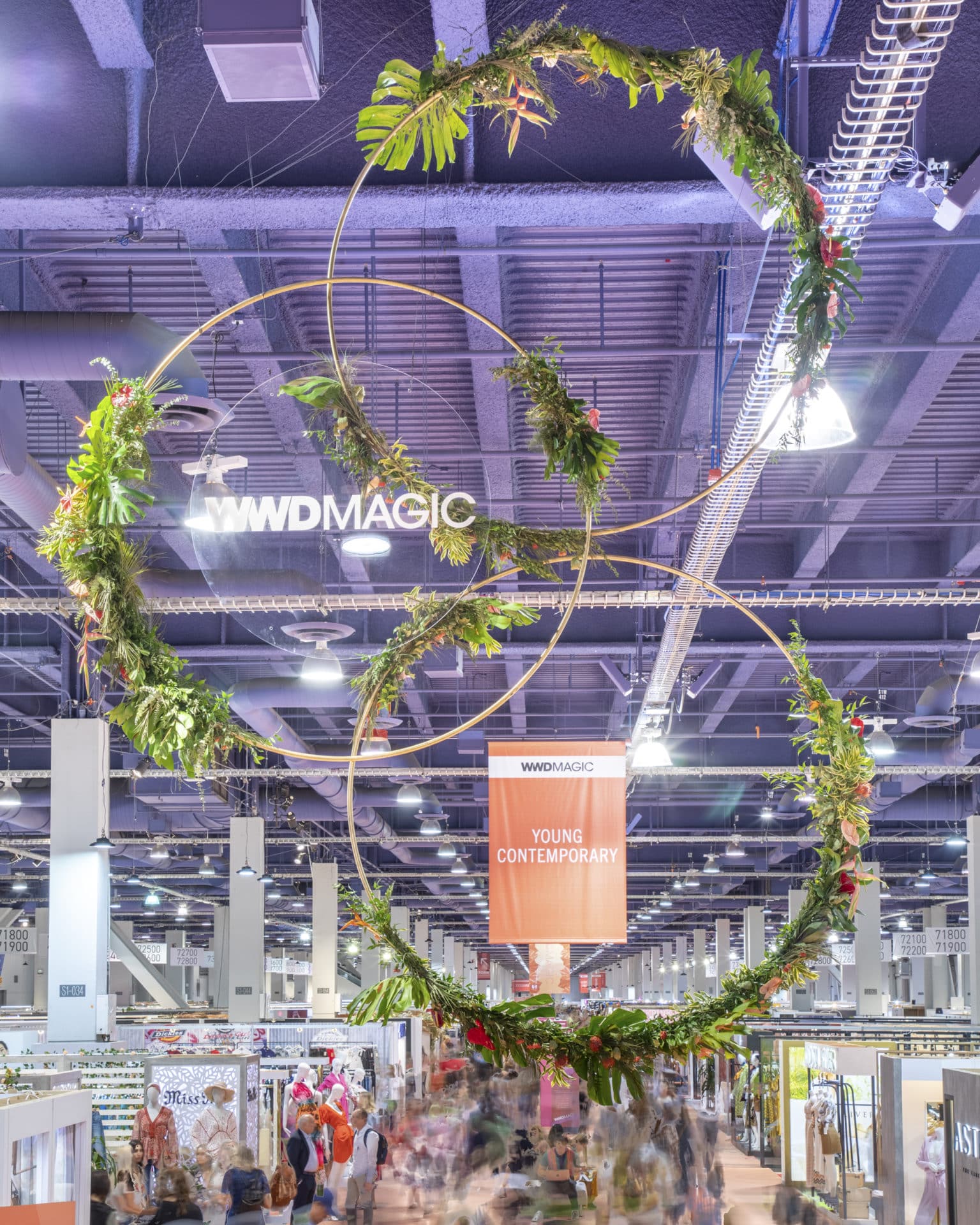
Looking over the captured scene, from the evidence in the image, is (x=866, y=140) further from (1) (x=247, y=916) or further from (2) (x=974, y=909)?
(1) (x=247, y=916)

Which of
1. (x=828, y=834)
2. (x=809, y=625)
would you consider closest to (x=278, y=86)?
(x=828, y=834)

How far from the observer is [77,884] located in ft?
48.8

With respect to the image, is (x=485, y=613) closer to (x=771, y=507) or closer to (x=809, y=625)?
(x=771, y=507)

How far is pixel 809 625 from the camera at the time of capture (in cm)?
1562

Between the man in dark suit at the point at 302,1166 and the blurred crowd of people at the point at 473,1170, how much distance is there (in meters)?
0.01

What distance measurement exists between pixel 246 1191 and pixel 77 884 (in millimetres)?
6045

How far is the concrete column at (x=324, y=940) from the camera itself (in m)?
29.5

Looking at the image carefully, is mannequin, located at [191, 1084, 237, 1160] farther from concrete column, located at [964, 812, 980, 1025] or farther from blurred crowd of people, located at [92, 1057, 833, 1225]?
concrete column, located at [964, 812, 980, 1025]

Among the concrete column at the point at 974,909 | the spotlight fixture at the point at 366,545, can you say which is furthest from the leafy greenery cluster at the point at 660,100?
the concrete column at the point at 974,909

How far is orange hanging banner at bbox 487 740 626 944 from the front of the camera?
18.9 feet

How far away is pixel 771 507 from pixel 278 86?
337 inches

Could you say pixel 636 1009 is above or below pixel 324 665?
below

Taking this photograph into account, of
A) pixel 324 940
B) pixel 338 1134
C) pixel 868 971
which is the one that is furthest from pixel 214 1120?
pixel 868 971

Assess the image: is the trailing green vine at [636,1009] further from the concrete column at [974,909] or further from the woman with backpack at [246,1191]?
the concrete column at [974,909]
